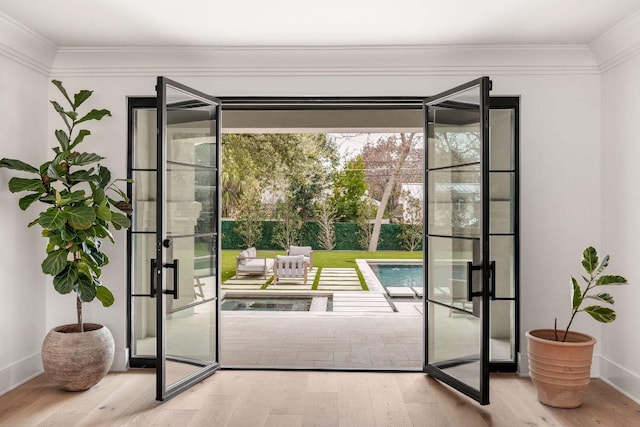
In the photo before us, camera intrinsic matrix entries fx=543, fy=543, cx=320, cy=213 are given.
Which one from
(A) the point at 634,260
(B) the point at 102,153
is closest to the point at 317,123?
(B) the point at 102,153

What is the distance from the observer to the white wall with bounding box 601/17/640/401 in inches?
151

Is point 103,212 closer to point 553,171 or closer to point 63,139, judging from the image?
point 63,139

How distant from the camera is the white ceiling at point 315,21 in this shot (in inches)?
135

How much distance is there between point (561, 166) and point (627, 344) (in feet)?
4.66

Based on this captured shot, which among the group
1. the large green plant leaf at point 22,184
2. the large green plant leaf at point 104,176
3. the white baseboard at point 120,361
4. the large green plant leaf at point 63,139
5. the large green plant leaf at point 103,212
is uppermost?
the large green plant leaf at point 63,139

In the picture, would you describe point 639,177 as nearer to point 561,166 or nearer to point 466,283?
point 561,166

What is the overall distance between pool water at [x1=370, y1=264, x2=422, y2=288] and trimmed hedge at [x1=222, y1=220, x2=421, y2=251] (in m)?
1.74

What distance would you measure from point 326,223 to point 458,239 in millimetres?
11116

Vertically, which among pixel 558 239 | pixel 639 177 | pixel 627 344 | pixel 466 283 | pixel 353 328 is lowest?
pixel 353 328

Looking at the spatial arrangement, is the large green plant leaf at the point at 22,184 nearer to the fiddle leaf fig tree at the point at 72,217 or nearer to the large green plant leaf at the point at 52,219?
A: the fiddle leaf fig tree at the point at 72,217

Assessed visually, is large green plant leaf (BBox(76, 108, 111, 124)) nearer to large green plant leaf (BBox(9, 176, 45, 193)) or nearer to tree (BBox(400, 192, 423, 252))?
large green plant leaf (BBox(9, 176, 45, 193))

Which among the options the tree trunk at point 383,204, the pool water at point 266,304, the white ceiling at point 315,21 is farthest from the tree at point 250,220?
the white ceiling at point 315,21

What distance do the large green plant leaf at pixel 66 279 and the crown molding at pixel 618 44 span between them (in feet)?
13.6

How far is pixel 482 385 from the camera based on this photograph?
361 cm
